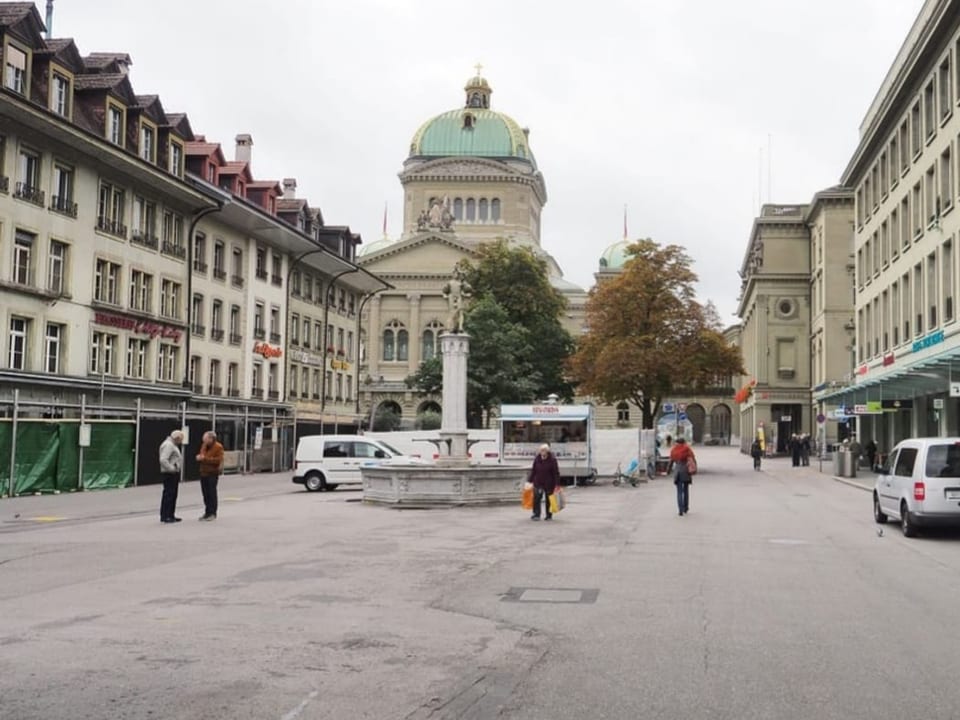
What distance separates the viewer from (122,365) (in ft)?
118

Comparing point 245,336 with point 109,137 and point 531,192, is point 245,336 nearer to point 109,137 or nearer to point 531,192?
point 109,137

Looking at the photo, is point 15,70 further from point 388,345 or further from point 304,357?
point 388,345

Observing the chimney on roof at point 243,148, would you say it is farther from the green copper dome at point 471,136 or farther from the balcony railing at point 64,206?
the green copper dome at point 471,136

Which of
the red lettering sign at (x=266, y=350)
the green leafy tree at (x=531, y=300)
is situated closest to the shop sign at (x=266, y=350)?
the red lettering sign at (x=266, y=350)

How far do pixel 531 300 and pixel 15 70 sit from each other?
42.9 m

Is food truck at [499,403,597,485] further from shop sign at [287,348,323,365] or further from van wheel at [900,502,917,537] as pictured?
van wheel at [900,502,917,537]

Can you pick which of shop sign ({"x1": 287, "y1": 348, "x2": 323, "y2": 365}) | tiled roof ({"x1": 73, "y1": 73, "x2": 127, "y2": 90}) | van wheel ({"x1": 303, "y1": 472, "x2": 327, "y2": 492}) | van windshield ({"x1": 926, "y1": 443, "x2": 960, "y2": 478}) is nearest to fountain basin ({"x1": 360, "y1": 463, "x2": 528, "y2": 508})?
van wheel ({"x1": 303, "y1": 472, "x2": 327, "y2": 492})

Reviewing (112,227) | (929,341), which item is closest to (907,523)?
(929,341)

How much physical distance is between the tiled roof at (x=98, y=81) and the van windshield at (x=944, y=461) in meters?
26.0

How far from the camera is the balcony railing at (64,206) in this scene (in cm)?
3178

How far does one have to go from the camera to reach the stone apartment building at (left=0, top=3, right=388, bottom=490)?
98.5ft

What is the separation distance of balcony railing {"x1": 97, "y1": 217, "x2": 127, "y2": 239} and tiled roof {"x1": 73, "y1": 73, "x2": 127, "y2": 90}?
391cm

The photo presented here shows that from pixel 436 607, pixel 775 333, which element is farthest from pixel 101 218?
pixel 775 333

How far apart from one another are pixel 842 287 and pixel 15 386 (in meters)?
55.6
